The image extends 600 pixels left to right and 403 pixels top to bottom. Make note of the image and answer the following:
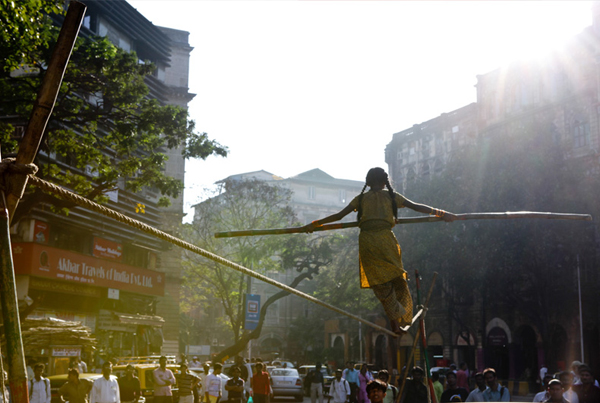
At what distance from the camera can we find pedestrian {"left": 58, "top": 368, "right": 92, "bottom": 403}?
1219cm

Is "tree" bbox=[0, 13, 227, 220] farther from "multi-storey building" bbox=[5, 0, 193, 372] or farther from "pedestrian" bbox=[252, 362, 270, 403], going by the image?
"pedestrian" bbox=[252, 362, 270, 403]

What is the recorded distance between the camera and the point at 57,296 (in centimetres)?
2684

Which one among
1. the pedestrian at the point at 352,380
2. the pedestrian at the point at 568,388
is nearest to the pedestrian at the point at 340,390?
the pedestrian at the point at 352,380

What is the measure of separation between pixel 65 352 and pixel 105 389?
7969 mm

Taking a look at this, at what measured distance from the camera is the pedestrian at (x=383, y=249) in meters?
6.41

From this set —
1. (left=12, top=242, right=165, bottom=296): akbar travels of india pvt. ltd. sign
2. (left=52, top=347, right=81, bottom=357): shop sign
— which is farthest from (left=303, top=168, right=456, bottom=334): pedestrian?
(left=12, top=242, right=165, bottom=296): akbar travels of india pvt. ltd. sign

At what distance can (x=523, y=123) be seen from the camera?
43844mm

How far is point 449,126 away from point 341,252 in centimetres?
1749

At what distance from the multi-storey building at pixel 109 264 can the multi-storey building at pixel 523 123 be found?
14.9 metres

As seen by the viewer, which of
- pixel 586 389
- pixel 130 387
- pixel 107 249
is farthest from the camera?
pixel 107 249

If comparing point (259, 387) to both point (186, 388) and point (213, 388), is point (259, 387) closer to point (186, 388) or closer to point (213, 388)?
point (213, 388)

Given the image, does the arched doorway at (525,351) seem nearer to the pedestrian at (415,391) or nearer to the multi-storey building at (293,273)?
the multi-storey building at (293,273)

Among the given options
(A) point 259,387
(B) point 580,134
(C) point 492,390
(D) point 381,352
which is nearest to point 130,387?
(A) point 259,387

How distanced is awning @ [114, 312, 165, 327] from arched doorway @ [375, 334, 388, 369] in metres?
25.3
